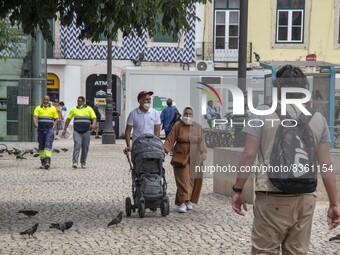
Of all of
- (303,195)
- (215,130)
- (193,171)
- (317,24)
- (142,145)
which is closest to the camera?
(303,195)

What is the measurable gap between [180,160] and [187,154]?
14cm

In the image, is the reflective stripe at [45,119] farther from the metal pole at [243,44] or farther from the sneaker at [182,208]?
the sneaker at [182,208]

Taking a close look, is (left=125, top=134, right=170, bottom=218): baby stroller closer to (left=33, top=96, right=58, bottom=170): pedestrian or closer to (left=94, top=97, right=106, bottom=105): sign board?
(left=33, top=96, right=58, bottom=170): pedestrian

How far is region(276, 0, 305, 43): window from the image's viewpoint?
132 feet

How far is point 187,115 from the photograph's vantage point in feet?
40.4

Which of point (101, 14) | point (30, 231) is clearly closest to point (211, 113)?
point (101, 14)

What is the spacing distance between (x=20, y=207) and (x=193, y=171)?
2563mm

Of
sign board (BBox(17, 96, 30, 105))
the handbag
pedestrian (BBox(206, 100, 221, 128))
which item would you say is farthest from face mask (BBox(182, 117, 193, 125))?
sign board (BBox(17, 96, 30, 105))

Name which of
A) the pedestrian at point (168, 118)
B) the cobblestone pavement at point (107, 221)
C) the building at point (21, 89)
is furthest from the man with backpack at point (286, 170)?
the building at point (21, 89)

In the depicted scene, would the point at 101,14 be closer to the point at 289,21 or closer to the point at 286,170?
the point at 286,170

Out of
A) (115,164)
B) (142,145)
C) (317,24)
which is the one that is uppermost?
(317,24)

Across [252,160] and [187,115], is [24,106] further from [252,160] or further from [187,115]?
[252,160]

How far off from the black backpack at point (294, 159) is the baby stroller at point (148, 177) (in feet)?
18.2

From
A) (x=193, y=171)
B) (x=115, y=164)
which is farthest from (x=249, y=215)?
(x=115, y=164)
